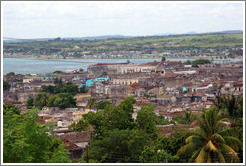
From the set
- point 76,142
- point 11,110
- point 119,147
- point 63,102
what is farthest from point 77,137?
point 63,102

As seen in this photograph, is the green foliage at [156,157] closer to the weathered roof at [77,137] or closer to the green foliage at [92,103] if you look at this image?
the weathered roof at [77,137]

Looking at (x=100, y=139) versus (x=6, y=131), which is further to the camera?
(x=100, y=139)

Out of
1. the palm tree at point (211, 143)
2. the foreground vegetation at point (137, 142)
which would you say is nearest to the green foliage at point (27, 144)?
the foreground vegetation at point (137, 142)

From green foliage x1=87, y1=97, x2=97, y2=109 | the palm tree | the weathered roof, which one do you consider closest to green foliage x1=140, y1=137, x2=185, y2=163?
the palm tree

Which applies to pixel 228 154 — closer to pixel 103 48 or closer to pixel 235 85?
pixel 235 85

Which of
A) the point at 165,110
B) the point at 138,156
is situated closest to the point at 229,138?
the point at 138,156
